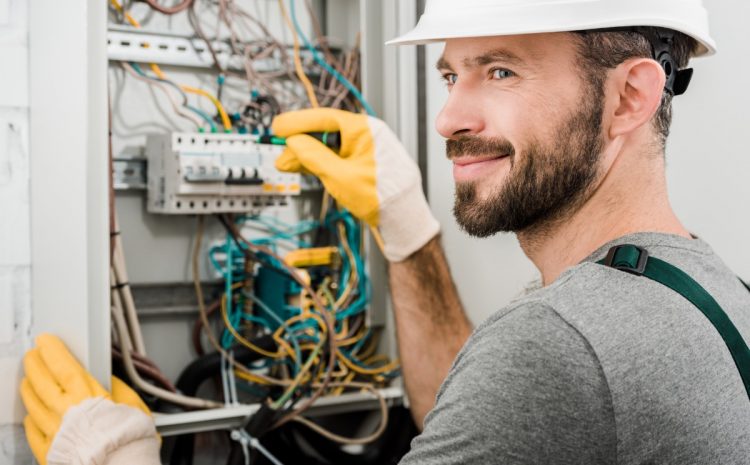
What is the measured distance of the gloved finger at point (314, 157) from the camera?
1407 millimetres

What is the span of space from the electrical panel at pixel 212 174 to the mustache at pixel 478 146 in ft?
2.38

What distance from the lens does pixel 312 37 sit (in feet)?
6.04

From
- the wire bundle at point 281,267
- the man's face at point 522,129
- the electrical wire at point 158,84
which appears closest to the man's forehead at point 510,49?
the man's face at point 522,129

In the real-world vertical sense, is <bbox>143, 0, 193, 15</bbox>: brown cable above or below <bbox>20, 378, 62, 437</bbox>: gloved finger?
above

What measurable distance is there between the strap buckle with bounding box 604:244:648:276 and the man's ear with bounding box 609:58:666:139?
17 centimetres

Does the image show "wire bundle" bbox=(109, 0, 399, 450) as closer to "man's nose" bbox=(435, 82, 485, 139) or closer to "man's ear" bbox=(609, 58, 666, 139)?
"man's nose" bbox=(435, 82, 485, 139)

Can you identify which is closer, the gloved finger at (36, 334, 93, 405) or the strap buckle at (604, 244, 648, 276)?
the strap buckle at (604, 244, 648, 276)

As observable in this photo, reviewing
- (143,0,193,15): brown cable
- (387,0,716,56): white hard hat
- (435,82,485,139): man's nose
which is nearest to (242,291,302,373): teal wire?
(143,0,193,15): brown cable

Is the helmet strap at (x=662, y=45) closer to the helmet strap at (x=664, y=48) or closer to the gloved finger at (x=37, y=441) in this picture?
the helmet strap at (x=664, y=48)

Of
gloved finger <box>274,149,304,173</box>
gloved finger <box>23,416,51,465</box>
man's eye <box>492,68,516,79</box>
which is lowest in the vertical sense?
gloved finger <box>23,416,51,465</box>

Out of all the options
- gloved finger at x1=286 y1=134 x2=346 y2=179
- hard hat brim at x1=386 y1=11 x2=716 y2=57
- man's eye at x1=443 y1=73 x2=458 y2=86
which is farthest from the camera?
gloved finger at x1=286 y1=134 x2=346 y2=179

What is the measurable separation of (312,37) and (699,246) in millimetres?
1290

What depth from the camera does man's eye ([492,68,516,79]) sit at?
86cm

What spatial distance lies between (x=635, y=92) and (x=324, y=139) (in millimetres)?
760
